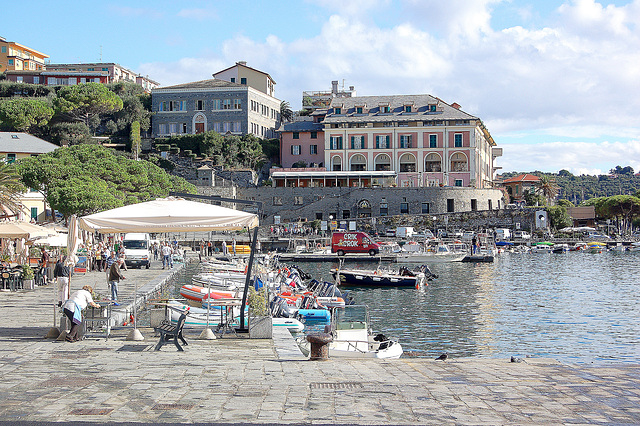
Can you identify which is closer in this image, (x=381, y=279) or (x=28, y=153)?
(x=381, y=279)

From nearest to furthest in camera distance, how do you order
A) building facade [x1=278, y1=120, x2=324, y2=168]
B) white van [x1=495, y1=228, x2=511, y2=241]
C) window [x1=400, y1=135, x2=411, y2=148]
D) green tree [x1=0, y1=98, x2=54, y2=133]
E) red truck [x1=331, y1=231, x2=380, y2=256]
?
1. red truck [x1=331, y1=231, x2=380, y2=256]
2. white van [x1=495, y1=228, x2=511, y2=241]
3. green tree [x1=0, y1=98, x2=54, y2=133]
4. window [x1=400, y1=135, x2=411, y2=148]
5. building facade [x1=278, y1=120, x2=324, y2=168]

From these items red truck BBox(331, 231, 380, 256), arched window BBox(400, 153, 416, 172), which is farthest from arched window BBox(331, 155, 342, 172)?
red truck BBox(331, 231, 380, 256)

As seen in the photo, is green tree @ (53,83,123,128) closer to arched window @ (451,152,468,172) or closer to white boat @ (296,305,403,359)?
arched window @ (451,152,468,172)

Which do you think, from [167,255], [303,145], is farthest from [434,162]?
[167,255]

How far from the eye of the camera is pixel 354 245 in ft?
192

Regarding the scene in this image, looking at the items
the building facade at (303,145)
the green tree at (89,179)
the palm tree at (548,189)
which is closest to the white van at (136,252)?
the green tree at (89,179)

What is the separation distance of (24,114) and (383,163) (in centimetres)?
4342

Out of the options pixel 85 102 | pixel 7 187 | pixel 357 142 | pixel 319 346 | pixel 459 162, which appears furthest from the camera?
pixel 85 102

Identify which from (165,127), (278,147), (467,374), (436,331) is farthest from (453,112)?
(467,374)

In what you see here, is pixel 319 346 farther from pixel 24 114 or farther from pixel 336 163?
pixel 24 114

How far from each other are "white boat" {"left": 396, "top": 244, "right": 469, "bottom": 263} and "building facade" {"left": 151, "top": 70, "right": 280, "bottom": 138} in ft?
116

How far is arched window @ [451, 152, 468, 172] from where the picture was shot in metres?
80.2

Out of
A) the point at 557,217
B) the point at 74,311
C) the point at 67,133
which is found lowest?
the point at 74,311

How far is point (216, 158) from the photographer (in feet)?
266
